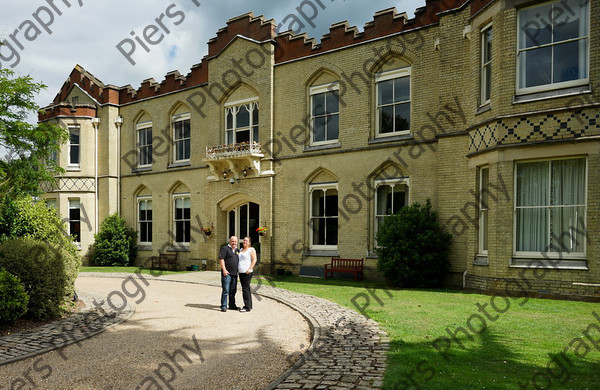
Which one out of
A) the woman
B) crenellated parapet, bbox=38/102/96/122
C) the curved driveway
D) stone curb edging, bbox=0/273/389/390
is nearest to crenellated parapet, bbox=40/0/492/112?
crenellated parapet, bbox=38/102/96/122

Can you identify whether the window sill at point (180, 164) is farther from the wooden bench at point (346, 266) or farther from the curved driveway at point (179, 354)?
the curved driveway at point (179, 354)

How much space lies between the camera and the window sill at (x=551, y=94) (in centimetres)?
1065

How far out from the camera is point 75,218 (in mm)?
23406

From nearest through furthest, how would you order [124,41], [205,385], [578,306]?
1. [205,385]
2. [578,306]
3. [124,41]

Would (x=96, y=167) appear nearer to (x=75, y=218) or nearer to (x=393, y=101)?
(x=75, y=218)

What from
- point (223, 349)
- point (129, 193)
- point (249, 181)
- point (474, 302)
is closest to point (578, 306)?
point (474, 302)

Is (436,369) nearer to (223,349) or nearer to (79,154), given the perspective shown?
(223,349)

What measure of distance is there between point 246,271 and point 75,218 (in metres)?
16.7

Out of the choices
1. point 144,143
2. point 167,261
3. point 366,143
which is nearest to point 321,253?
point 366,143

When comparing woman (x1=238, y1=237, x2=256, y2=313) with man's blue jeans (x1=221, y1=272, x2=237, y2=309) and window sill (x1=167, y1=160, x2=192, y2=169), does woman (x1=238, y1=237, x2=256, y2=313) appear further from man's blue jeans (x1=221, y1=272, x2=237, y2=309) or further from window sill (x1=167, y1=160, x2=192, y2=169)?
window sill (x1=167, y1=160, x2=192, y2=169)

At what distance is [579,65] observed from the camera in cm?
1081

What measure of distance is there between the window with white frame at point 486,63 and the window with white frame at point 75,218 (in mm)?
20261

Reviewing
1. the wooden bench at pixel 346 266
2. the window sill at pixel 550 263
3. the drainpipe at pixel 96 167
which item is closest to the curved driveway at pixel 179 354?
the wooden bench at pixel 346 266

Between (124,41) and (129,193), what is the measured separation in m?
8.30
